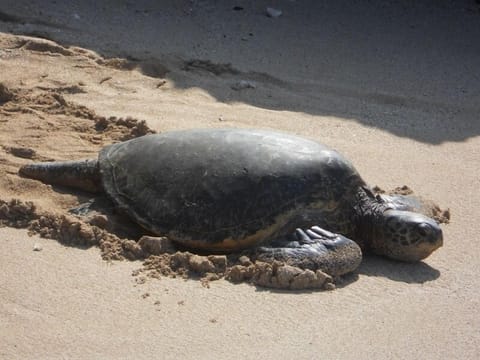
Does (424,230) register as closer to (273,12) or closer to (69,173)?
(69,173)

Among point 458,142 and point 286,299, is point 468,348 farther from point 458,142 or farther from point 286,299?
point 458,142

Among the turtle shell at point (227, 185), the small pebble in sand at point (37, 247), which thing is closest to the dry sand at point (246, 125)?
the small pebble in sand at point (37, 247)

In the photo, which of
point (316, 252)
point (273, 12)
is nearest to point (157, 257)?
point (316, 252)

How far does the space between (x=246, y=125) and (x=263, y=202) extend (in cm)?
190

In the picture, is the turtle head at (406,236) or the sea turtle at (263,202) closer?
the sea turtle at (263,202)

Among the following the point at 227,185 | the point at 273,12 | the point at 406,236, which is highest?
the point at 227,185

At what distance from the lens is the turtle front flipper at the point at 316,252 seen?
4109 millimetres

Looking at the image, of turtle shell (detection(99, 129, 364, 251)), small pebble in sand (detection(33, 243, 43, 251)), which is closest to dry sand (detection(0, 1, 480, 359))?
small pebble in sand (detection(33, 243, 43, 251))

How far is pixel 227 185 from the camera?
432 centimetres

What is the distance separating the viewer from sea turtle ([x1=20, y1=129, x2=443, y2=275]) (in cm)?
425

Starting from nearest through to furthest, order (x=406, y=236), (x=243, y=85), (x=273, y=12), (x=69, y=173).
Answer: (x=406, y=236)
(x=69, y=173)
(x=243, y=85)
(x=273, y=12)

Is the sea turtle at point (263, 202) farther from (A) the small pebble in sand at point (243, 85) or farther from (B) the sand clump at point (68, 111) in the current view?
(A) the small pebble in sand at point (243, 85)

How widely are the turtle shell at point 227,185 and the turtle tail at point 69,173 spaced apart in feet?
0.81

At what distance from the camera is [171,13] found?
849 centimetres
